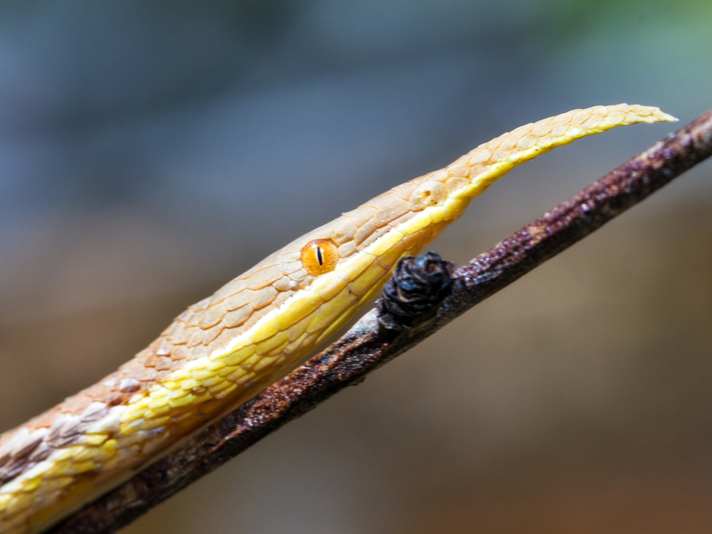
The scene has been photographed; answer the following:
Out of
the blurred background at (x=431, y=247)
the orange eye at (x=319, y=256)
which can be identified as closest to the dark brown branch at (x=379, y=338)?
the orange eye at (x=319, y=256)

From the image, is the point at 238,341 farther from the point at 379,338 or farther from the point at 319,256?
the point at 379,338

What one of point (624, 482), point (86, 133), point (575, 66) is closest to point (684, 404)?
point (624, 482)

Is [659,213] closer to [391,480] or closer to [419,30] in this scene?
[419,30]

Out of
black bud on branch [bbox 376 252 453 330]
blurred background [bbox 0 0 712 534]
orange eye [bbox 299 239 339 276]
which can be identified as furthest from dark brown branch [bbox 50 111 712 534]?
blurred background [bbox 0 0 712 534]

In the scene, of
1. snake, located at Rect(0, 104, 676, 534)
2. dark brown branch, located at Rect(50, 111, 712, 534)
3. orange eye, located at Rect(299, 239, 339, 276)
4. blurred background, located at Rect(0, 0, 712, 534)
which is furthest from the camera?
blurred background, located at Rect(0, 0, 712, 534)

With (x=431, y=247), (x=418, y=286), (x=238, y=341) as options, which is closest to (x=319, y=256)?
(x=238, y=341)

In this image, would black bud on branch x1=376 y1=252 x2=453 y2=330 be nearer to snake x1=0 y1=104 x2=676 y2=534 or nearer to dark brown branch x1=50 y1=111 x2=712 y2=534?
dark brown branch x1=50 y1=111 x2=712 y2=534
